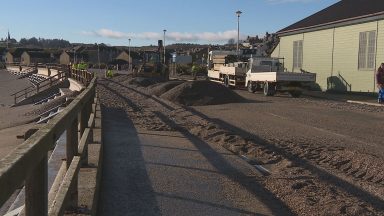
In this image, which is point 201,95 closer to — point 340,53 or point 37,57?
point 340,53

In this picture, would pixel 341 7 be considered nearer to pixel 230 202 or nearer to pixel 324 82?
pixel 324 82

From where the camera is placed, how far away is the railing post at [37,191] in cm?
295

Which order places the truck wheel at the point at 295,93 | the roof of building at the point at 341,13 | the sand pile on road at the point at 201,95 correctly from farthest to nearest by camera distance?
1. the roof of building at the point at 341,13
2. the truck wheel at the point at 295,93
3. the sand pile on road at the point at 201,95

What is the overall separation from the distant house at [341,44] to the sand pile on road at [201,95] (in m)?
Answer: 8.04

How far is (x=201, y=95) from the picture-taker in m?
24.5

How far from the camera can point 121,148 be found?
10609 mm

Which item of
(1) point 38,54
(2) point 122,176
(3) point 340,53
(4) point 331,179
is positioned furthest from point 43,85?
(1) point 38,54

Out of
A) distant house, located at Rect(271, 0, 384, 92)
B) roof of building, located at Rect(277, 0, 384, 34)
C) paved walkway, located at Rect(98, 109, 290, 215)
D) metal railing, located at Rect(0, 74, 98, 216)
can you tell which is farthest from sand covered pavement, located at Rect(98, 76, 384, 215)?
roof of building, located at Rect(277, 0, 384, 34)

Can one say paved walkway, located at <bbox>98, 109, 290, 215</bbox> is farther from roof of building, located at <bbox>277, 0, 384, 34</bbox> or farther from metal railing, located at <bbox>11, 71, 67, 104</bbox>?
metal railing, located at <bbox>11, 71, 67, 104</bbox>

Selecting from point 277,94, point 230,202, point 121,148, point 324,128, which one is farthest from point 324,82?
point 230,202

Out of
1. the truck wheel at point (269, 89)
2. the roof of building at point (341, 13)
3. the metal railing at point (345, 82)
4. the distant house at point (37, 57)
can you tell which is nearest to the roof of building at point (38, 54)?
the distant house at point (37, 57)

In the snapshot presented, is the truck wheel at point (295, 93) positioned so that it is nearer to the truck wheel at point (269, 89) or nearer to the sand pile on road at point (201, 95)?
the truck wheel at point (269, 89)

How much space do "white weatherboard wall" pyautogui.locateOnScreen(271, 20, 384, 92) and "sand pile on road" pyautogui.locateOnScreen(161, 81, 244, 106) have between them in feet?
26.0

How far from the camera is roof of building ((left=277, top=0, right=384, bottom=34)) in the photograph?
28734mm
